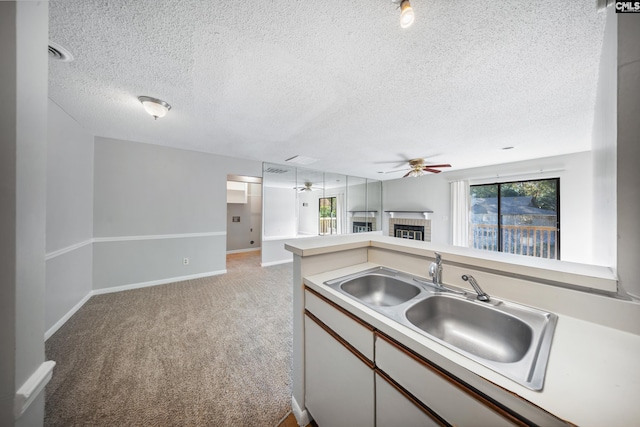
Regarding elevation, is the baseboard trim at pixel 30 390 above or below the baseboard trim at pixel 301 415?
above

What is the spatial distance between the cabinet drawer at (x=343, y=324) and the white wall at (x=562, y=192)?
3.86 metres

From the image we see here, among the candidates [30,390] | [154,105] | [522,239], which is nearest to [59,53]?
[154,105]

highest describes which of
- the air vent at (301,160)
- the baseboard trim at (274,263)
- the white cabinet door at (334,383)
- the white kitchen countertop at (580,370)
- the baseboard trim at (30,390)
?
the air vent at (301,160)

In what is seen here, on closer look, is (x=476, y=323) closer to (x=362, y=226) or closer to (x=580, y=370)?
(x=580, y=370)

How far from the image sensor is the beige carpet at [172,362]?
1.34 m

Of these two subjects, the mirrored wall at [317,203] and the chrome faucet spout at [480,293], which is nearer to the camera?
the chrome faucet spout at [480,293]

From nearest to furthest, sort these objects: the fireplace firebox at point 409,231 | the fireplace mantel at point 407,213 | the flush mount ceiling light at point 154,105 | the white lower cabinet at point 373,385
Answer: the white lower cabinet at point 373,385 → the flush mount ceiling light at point 154,105 → the fireplace mantel at point 407,213 → the fireplace firebox at point 409,231

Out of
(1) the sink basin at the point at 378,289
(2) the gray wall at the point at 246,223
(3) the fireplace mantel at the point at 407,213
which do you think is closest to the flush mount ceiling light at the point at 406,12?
(1) the sink basin at the point at 378,289

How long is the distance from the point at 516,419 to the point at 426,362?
0.23 m

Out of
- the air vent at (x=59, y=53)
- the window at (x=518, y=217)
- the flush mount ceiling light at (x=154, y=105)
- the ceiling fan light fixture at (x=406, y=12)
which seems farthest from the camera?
the window at (x=518, y=217)

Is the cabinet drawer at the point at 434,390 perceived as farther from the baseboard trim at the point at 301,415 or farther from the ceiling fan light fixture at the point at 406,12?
the ceiling fan light fixture at the point at 406,12

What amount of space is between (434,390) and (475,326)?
21.7 inches

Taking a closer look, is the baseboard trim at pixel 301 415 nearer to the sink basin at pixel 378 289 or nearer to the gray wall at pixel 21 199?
the sink basin at pixel 378 289

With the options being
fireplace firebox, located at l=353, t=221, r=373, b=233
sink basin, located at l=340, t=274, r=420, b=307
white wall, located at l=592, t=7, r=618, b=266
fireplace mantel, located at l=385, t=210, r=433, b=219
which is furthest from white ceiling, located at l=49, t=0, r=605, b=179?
fireplace firebox, located at l=353, t=221, r=373, b=233
